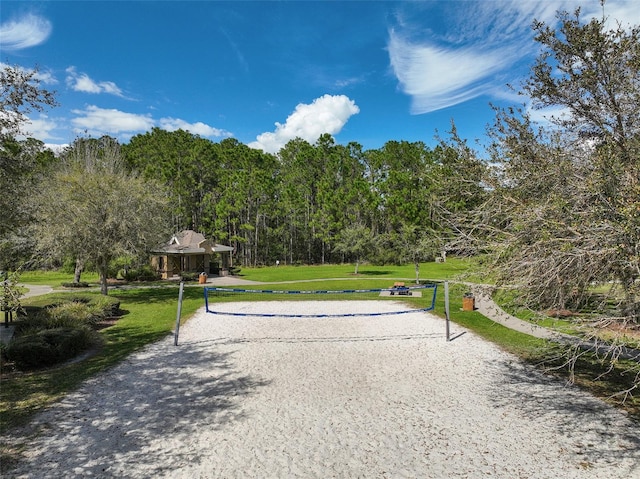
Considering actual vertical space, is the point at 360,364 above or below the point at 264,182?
below

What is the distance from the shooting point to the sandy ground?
5012 mm

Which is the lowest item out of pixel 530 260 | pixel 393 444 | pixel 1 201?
pixel 393 444

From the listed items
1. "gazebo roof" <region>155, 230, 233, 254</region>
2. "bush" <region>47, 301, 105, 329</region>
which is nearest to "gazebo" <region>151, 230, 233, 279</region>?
"gazebo roof" <region>155, 230, 233, 254</region>

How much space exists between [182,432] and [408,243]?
21169 millimetres

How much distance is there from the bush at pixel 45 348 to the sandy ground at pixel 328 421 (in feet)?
5.55

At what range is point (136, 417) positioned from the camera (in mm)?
6375

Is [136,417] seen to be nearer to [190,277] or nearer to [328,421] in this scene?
[328,421]

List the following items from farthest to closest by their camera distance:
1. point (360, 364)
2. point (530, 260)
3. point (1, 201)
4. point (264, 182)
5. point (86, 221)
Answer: point (264, 182), point (86, 221), point (360, 364), point (1, 201), point (530, 260)

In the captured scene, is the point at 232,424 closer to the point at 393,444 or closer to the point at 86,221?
the point at 393,444

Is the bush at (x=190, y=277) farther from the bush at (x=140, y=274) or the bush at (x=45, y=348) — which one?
the bush at (x=45, y=348)

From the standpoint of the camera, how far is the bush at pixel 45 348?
8.97m

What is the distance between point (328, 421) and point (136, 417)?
3179 mm

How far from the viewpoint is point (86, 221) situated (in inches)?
726

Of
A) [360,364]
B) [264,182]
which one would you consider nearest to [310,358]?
[360,364]
